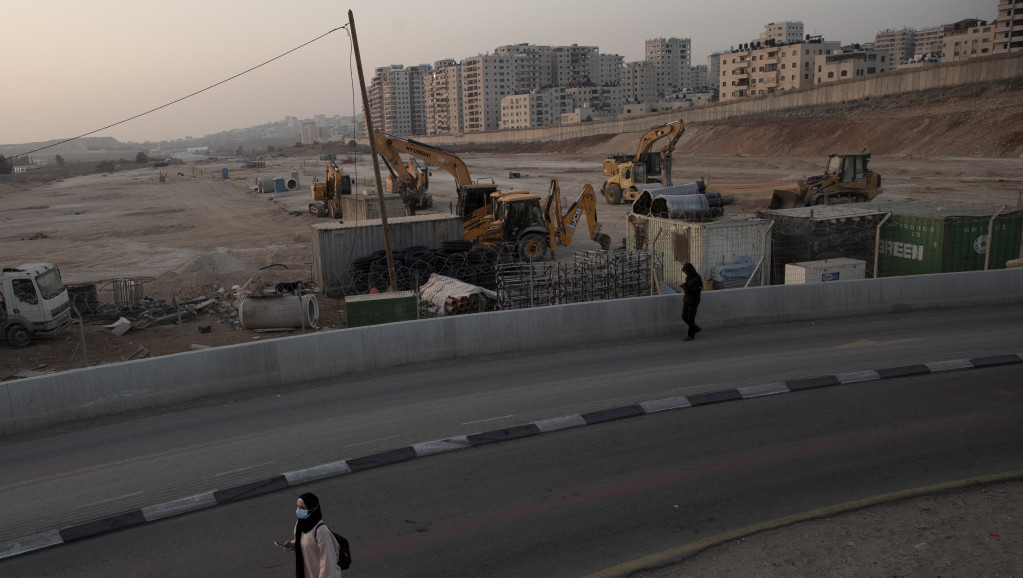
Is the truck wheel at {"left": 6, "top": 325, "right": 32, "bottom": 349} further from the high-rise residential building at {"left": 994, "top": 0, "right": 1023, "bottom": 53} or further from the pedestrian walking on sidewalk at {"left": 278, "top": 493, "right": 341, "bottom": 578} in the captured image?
the high-rise residential building at {"left": 994, "top": 0, "right": 1023, "bottom": 53}

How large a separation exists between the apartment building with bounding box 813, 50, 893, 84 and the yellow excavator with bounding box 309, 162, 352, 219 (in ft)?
371

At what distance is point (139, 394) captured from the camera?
1157 cm

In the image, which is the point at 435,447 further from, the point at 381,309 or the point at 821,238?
the point at 821,238

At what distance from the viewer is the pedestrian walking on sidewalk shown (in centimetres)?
554

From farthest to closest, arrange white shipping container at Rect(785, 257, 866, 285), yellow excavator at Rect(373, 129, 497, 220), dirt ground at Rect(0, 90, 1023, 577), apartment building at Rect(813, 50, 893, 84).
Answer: apartment building at Rect(813, 50, 893, 84)
yellow excavator at Rect(373, 129, 497, 220)
white shipping container at Rect(785, 257, 866, 285)
dirt ground at Rect(0, 90, 1023, 577)

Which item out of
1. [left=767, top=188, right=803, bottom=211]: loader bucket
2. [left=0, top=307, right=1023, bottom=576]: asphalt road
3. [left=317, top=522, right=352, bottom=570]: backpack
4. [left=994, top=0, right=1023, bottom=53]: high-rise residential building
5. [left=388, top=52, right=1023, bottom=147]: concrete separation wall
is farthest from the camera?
[left=994, top=0, right=1023, bottom=53]: high-rise residential building

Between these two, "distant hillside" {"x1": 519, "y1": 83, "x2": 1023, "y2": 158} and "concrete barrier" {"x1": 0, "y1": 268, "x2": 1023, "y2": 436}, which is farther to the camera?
"distant hillside" {"x1": 519, "y1": 83, "x2": 1023, "y2": 158}

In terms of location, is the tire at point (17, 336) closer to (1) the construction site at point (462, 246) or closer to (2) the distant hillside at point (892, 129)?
(1) the construction site at point (462, 246)

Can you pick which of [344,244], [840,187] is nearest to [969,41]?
[840,187]

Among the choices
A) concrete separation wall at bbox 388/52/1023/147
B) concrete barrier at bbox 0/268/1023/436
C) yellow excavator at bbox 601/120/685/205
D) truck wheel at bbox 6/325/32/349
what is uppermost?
concrete separation wall at bbox 388/52/1023/147

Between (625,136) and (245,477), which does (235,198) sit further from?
(625,136)

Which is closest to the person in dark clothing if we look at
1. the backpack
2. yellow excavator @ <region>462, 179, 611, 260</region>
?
the backpack

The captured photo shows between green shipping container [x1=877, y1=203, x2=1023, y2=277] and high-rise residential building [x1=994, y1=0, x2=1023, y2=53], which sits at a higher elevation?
high-rise residential building [x1=994, y1=0, x2=1023, y2=53]

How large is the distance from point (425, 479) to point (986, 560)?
5.53 meters
